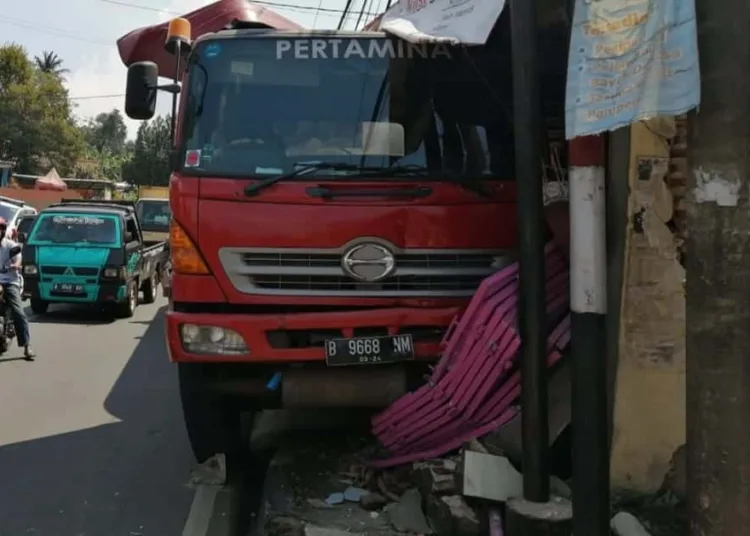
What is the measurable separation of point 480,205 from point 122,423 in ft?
12.8

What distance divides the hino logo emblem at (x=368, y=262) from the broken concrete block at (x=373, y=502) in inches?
49.8

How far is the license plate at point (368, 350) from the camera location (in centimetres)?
473

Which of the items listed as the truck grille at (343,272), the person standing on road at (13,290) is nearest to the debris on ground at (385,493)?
the truck grille at (343,272)

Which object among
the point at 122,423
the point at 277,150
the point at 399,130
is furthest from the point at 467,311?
the point at 122,423

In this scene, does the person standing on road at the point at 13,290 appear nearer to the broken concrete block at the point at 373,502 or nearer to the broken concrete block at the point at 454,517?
the broken concrete block at the point at 373,502

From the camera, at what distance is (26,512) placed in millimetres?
4953

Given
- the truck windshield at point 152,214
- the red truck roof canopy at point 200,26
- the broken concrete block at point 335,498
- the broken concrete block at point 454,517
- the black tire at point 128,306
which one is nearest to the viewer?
the broken concrete block at point 454,517

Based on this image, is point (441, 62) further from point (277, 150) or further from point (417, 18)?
point (277, 150)

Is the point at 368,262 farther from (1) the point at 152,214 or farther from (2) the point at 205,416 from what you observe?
(1) the point at 152,214

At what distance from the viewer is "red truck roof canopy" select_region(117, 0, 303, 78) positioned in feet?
22.7

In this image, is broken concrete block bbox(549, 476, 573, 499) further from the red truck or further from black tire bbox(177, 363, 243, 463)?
black tire bbox(177, 363, 243, 463)

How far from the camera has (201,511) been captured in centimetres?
493

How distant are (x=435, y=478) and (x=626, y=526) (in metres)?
0.99

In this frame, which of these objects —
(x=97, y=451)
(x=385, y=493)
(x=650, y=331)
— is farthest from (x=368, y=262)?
(x=97, y=451)
